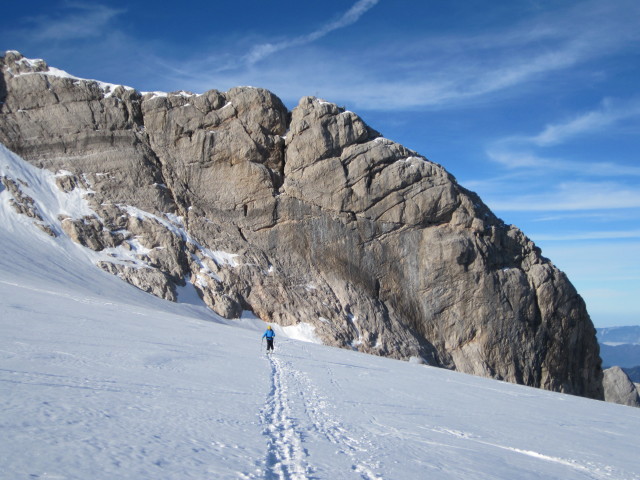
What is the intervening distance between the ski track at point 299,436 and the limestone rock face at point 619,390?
46.3m

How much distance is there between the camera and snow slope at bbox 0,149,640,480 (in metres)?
6.24

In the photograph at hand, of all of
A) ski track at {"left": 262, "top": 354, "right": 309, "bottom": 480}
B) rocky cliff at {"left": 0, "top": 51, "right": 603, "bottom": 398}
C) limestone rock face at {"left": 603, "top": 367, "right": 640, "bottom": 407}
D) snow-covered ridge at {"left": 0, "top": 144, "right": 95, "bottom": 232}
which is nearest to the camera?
ski track at {"left": 262, "top": 354, "right": 309, "bottom": 480}

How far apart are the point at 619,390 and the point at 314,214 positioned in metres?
32.6

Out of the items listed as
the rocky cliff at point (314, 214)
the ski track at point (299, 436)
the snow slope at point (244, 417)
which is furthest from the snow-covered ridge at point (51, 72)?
the ski track at point (299, 436)

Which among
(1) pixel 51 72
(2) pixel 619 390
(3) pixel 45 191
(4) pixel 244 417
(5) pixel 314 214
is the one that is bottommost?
(2) pixel 619 390

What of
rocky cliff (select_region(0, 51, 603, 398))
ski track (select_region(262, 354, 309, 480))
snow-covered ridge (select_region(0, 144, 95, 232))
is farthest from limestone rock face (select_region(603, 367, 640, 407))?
snow-covered ridge (select_region(0, 144, 95, 232))

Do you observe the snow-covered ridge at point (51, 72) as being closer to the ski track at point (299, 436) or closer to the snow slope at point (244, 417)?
the snow slope at point (244, 417)

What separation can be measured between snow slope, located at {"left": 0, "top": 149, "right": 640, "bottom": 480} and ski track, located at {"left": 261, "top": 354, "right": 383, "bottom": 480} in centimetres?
3

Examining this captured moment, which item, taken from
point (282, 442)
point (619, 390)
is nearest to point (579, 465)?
point (282, 442)

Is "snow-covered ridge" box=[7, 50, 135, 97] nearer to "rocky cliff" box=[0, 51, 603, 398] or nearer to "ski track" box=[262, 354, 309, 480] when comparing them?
"rocky cliff" box=[0, 51, 603, 398]

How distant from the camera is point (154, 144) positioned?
47781 mm

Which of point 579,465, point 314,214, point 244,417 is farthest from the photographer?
point 314,214

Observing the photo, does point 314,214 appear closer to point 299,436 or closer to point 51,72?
point 51,72

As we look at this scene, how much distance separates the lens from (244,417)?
8875 mm
